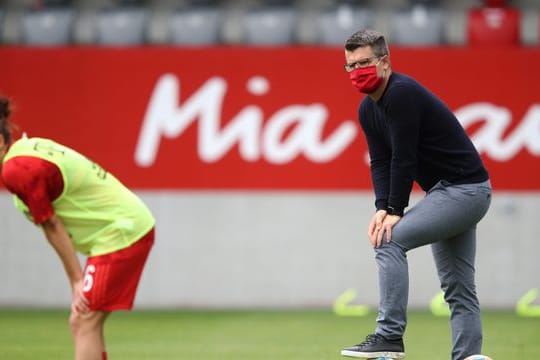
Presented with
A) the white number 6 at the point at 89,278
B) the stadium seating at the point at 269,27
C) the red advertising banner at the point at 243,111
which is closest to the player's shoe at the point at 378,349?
the white number 6 at the point at 89,278

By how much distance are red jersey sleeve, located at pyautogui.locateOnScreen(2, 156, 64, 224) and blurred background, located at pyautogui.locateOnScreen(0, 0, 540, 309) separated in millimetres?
7506

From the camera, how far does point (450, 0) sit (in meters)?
15.3

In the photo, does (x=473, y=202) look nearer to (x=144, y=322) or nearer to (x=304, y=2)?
(x=144, y=322)

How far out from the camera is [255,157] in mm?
13352

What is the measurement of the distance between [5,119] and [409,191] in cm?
227

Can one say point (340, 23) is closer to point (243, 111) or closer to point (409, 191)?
point (243, 111)

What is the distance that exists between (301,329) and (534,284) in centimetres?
352

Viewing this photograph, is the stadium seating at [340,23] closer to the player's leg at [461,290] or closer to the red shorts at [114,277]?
the player's leg at [461,290]

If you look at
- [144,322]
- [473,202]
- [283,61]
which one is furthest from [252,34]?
[473,202]

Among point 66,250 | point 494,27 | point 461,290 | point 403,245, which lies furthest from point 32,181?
point 494,27

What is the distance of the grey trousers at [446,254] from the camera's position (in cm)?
634

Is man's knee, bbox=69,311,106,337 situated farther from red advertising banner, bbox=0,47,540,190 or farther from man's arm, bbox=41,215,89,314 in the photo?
red advertising banner, bbox=0,47,540,190

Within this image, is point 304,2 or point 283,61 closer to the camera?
point 283,61

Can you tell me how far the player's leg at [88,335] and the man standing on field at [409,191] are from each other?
140 centimetres
